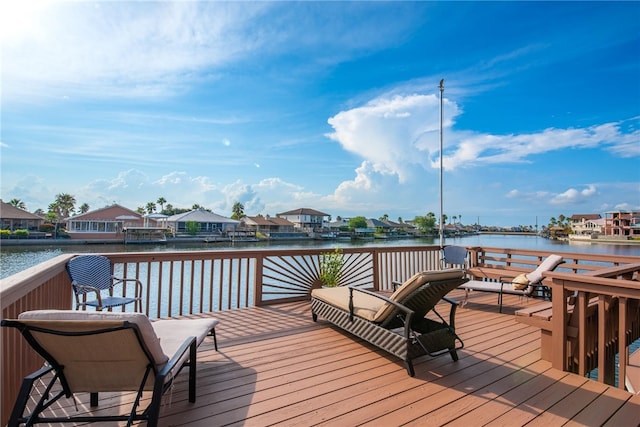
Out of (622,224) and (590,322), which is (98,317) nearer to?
(590,322)

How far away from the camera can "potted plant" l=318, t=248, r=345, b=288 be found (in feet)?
18.7

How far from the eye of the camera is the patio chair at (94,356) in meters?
1.54

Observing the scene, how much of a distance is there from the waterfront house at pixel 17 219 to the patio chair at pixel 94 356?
32.8 metres

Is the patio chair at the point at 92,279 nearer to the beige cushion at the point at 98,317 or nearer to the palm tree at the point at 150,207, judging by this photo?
the beige cushion at the point at 98,317

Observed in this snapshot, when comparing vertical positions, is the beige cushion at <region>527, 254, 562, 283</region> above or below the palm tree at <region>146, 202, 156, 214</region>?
below

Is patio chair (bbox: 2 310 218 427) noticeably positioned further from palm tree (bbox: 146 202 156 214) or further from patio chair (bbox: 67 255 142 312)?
palm tree (bbox: 146 202 156 214)

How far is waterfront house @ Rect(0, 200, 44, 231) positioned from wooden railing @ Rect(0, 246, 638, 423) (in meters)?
30.0

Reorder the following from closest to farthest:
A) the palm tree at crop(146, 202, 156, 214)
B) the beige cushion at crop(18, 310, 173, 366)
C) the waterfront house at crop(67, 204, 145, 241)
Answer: the beige cushion at crop(18, 310, 173, 366) < the waterfront house at crop(67, 204, 145, 241) < the palm tree at crop(146, 202, 156, 214)

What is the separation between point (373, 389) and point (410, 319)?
65 centimetres

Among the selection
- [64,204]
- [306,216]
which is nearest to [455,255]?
[306,216]

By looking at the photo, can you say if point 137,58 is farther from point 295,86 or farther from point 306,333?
point 306,333

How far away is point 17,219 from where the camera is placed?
27109 mm

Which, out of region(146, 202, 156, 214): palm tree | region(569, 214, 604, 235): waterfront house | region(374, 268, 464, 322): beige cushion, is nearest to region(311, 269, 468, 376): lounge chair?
region(374, 268, 464, 322): beige cushion

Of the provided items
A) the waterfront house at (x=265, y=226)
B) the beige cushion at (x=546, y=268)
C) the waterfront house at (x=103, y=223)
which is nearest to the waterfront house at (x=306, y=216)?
the waterfront house at (x=265, y=226)
